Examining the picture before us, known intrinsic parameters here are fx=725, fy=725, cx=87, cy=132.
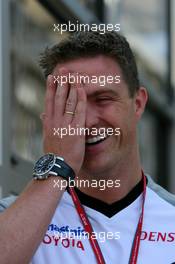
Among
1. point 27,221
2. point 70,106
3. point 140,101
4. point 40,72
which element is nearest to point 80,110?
point 70,106

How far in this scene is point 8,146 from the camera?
404 centimetres

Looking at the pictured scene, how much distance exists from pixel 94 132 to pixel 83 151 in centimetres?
16

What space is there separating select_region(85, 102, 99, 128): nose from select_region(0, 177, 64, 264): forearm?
0.26 m

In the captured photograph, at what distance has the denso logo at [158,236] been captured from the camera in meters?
2.04

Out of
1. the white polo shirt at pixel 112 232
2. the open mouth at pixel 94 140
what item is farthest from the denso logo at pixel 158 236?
the open mouth at pixel 94 140

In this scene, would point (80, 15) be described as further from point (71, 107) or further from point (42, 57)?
point (71, 107)

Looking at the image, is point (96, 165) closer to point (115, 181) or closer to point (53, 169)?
point (115, 181)

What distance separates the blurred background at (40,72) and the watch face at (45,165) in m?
2.00

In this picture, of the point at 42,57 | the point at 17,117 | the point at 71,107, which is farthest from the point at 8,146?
the point at 71,107

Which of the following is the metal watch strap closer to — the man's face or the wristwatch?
the wristwatch

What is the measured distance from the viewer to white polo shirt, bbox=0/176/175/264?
199 centimetres

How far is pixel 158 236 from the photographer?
2053 mm

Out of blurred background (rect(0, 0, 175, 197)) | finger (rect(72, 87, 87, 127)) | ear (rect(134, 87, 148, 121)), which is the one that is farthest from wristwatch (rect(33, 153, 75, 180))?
blurred background (rect(0, 0, 175, 197))

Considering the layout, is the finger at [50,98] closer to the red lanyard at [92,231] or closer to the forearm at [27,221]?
the forearm at [27,221]
